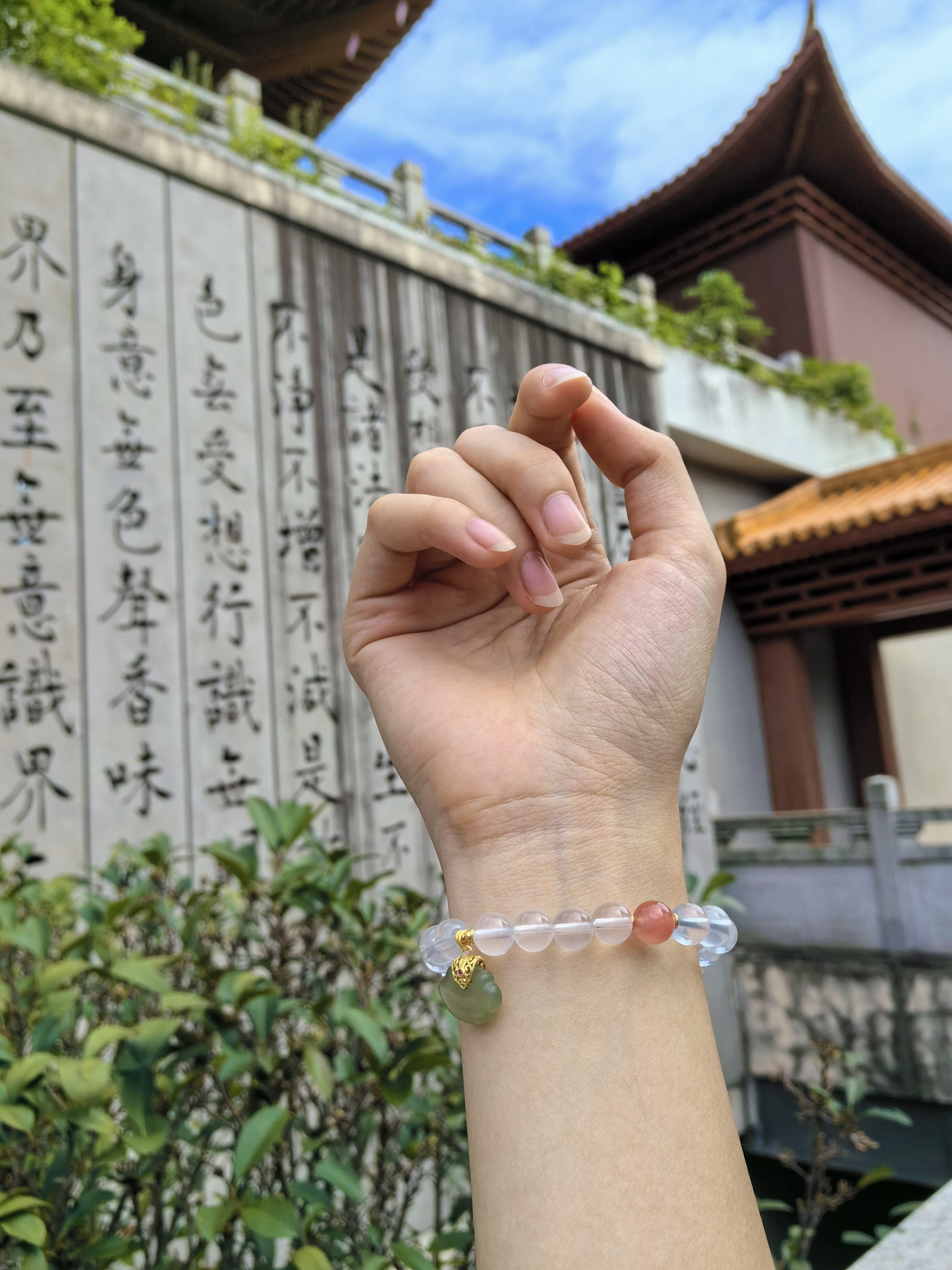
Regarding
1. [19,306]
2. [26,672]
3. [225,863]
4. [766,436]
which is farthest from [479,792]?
[766,436]

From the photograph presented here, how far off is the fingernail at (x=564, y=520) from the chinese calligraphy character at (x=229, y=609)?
2.27 meters

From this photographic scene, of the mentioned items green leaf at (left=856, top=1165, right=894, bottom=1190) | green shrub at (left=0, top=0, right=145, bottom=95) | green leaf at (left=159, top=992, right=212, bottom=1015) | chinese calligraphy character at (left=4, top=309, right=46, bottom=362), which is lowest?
green leaf at (left=856, top=1165, right=894, bottom=1190)

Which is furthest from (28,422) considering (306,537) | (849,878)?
(849,878)

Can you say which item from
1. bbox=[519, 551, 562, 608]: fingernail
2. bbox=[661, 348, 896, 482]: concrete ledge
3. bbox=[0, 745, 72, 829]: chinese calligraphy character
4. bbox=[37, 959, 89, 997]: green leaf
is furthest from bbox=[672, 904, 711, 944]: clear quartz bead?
bbox=[661, 348, 896, 482]: concrete ledge

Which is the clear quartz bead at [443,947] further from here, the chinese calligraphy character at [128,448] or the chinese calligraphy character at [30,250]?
the chinese calligraphy character at [30,250]

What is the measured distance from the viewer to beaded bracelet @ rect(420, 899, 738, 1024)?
0.65m

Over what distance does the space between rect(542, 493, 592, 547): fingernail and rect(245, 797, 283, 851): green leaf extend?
81 centimetres

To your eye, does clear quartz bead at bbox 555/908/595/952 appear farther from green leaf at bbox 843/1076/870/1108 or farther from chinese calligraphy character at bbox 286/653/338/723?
chinese calligraphy character at bbox 286/653/338/723

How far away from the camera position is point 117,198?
277 centimetres

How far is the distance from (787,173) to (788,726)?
4.49 m

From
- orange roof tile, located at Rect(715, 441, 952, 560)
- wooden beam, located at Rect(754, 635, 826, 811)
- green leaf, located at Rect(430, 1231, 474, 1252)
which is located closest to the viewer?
green leaf, located at Rect(430, 1231, 474, 1252)

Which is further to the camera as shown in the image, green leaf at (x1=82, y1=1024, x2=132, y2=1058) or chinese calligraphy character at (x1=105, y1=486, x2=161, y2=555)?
chinese calligraphy character at (x1=105, y1=486, x2=161, y2=555)

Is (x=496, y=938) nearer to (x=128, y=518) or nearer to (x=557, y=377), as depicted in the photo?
(x=557, y=377)

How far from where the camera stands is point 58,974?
3.37 ft
